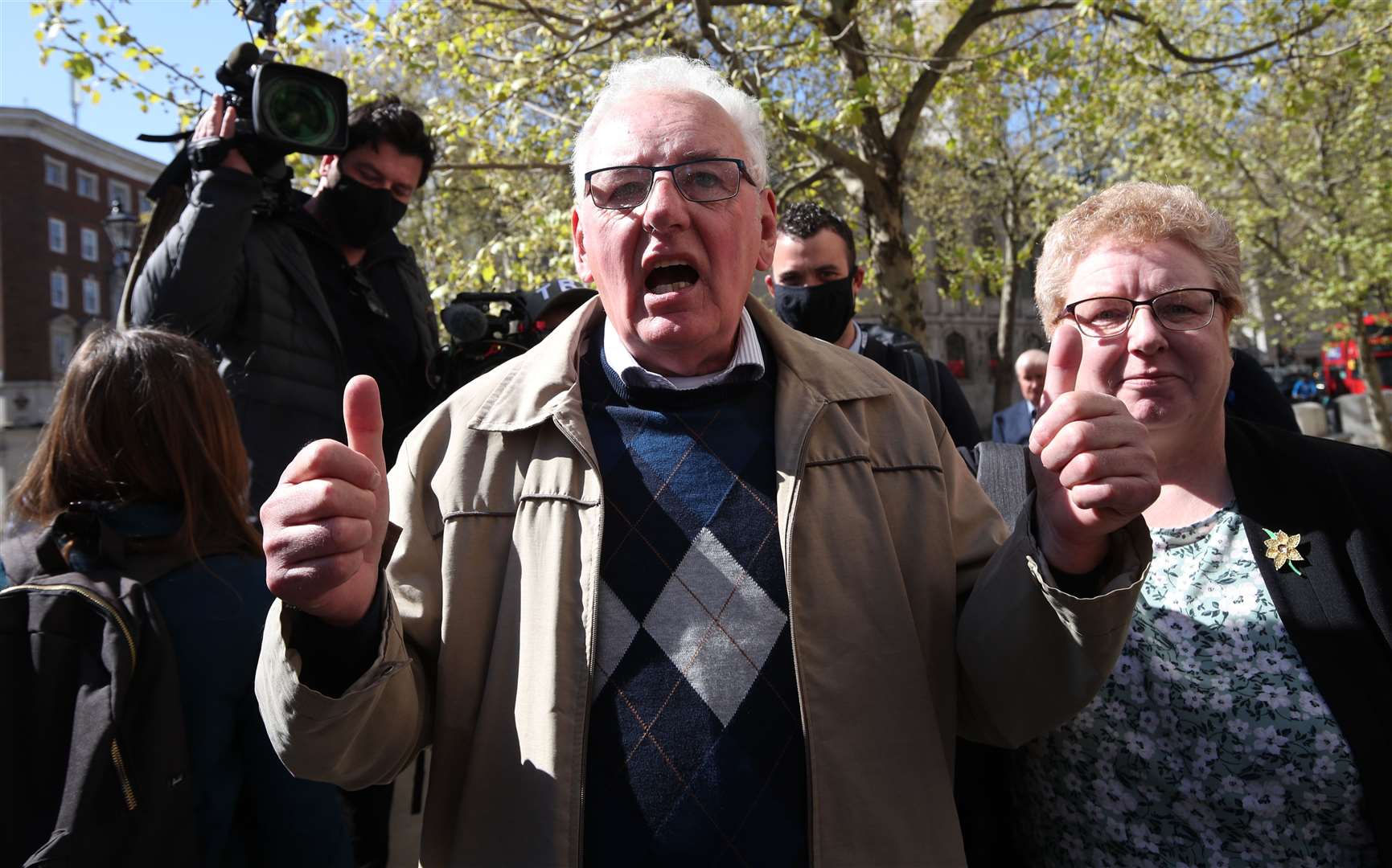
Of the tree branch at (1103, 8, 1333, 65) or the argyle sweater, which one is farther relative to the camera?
the tree branch at (1103, 8, 1333, 65)

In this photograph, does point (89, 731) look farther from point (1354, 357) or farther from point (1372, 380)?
point (1354, 357)

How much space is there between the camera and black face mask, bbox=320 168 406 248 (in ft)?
11.6

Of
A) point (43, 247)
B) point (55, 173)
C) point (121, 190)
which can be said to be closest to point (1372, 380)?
point (43, 247)

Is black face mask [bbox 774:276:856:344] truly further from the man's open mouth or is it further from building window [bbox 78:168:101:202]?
building window [bbox 78:168:101:202]

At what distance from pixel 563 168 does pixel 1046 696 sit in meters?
8.06

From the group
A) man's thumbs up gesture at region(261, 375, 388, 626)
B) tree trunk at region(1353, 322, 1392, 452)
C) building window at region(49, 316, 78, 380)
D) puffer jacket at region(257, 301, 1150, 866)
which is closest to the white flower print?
puffer jacket at region(257, 301, 1150, 866)

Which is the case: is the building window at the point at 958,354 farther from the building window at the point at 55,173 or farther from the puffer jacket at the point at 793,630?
the building window at the point at 55,173

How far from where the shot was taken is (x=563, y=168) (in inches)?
349

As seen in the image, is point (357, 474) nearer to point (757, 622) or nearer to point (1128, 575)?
point (757, 622)

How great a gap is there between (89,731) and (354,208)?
7.47ft

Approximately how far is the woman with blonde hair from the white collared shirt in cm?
58

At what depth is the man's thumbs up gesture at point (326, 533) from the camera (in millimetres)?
1296

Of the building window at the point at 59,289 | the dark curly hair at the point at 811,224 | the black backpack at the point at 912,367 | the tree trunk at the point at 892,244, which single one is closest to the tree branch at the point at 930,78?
the tree trunk at the point at 892,244

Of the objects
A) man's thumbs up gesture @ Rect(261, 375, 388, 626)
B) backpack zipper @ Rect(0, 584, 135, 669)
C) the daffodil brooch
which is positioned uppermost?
man's thumbs up gesture @ Rect(261, 375, 388, 626)
